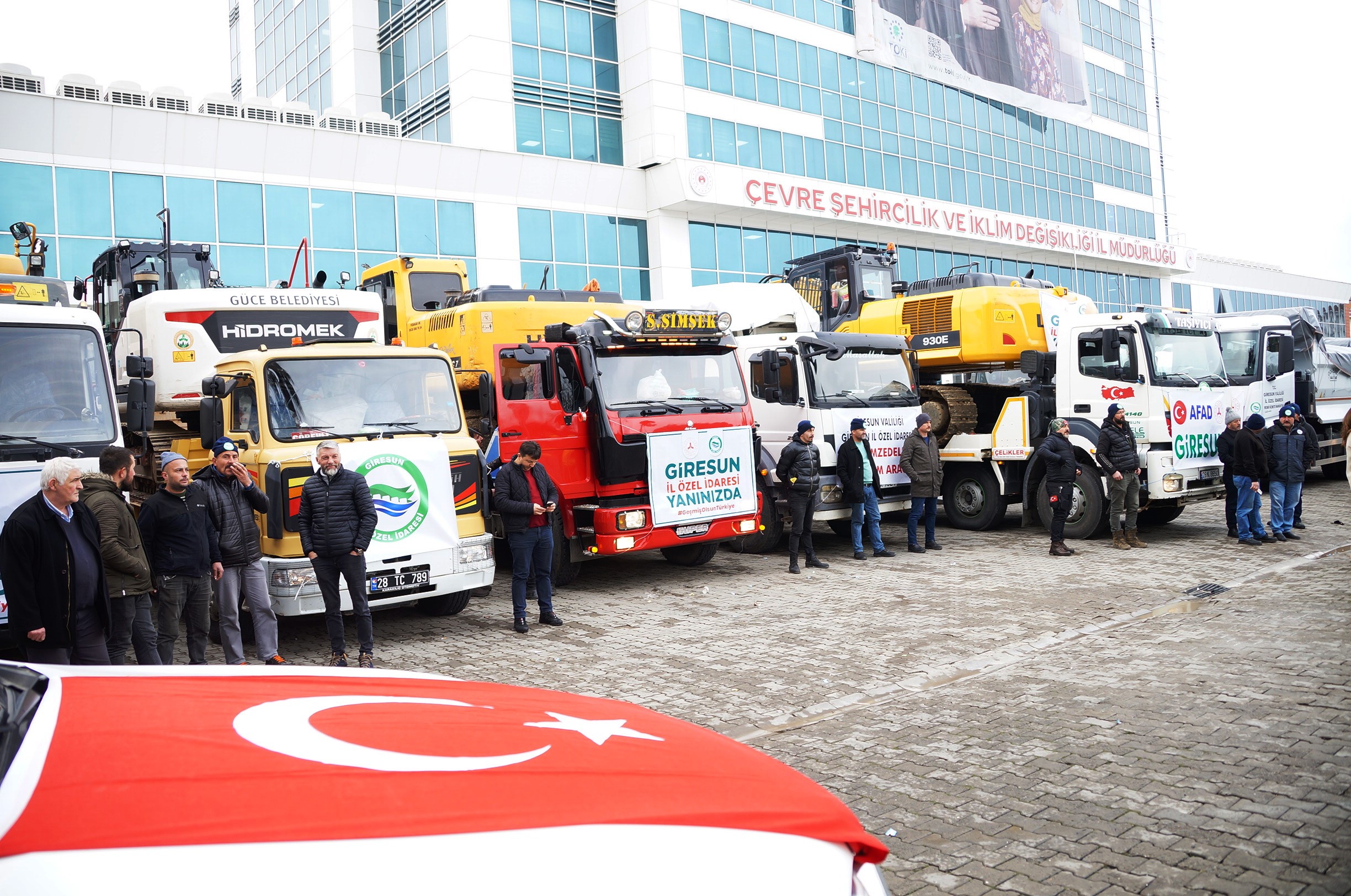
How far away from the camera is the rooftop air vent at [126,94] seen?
24.0m

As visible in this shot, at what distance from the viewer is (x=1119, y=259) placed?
1880 inches

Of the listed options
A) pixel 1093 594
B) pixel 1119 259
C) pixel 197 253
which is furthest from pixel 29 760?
pixel 1119 259

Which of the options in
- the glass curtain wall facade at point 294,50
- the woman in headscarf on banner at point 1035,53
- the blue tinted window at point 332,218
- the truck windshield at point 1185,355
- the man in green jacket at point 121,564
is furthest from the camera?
the woman in headscarf on banner at point 1035,53

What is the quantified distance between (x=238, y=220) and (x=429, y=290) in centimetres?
1249

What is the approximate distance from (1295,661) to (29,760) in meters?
7.59

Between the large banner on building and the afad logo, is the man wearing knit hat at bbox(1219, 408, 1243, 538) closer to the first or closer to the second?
the afad logo

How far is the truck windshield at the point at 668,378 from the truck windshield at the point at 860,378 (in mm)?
1854

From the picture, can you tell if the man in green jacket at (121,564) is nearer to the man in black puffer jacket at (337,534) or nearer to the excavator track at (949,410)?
the man in black puffer jacket at (337,534)

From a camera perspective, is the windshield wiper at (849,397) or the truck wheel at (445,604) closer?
the truck wheel at (445,604)

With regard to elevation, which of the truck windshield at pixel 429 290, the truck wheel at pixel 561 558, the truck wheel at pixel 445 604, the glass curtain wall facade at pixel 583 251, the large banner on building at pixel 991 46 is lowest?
the truck wheel at pixel 445 604

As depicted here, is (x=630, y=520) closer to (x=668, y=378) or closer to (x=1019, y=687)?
(x=668, y=378)

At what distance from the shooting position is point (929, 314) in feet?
52.3

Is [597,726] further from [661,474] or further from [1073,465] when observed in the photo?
[1073,465]

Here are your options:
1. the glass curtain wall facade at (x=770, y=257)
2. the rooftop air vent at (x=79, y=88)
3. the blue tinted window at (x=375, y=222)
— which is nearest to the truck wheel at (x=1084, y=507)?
the glass curtain wall facade at (x=770, y=257)
